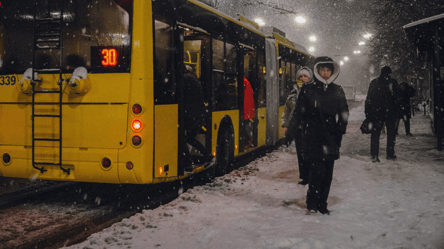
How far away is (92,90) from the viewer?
20.6 ft

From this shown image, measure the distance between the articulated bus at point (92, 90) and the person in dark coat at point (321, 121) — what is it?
76.2 inches

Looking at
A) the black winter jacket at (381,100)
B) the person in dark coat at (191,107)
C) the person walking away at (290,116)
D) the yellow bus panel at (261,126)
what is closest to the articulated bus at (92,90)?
the person in dark coat at (191,107)

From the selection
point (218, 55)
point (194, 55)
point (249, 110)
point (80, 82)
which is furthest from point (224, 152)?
point (80, 82)

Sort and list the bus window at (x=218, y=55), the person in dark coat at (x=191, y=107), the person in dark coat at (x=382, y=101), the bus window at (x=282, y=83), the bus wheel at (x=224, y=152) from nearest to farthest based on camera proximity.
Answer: the person in dark coat at (x=191, y=107), the bus window at (x=218, y=55), the bus wheel at (x=224, y=152), the person in dark coat at (x=382, y=101), the bus window at (x=282, y=83)

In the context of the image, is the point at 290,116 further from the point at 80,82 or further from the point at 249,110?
the point at 80,82

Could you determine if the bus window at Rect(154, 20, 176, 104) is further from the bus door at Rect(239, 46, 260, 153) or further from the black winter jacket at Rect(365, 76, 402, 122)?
the black winter jacket at Rect(365, 76, 402, 122)

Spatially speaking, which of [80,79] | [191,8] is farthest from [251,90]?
[80,79]

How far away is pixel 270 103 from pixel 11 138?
771 cm

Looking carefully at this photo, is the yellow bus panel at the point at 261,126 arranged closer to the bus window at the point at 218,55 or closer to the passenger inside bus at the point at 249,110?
the passenger inside bus at the point at 249,110

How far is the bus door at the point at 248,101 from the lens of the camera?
10.6 metres

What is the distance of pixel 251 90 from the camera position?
1102cm

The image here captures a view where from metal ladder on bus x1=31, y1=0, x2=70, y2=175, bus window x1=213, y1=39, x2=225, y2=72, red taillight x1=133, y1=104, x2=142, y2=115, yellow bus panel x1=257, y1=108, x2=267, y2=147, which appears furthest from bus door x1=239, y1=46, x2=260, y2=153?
metal ladder on bus x1=31, y1=0, x2=70, y2=175

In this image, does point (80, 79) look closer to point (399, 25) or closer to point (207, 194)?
point (207, 194)

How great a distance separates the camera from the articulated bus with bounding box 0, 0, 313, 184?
20.1ft
